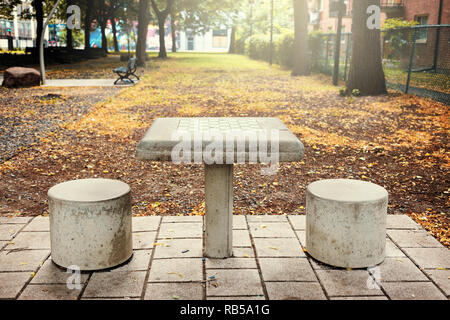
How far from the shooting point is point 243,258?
3713mm

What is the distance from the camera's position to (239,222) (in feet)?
14.8

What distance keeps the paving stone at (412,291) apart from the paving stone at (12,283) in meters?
2.49

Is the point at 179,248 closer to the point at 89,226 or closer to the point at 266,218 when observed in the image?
the point at 89,226

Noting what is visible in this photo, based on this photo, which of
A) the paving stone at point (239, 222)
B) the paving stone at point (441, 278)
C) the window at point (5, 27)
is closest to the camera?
the paving stone at point (441, 278)

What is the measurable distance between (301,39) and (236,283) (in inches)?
785

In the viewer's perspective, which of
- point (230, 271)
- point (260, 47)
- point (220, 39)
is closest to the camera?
point (230, 271)

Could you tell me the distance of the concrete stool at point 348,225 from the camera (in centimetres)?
341

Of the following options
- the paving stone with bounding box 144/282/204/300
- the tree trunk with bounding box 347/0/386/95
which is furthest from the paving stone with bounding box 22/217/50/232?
the tree trunk with bounding box 347/0/386/95

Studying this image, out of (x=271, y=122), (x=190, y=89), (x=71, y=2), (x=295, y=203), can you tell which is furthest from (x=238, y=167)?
(x=71, y=2)

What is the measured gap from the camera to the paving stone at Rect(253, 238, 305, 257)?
3.79 m

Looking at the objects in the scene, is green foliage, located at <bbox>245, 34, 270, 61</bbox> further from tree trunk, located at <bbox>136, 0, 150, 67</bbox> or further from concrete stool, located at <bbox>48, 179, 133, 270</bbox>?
concrete stool, located at <bbox>48, 179, 133, 270</bbox>

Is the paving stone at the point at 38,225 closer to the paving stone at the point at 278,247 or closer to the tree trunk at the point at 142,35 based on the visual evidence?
the paving stone at the point at 278,247

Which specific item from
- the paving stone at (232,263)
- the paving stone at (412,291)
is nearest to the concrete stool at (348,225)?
the paving stone at (412,291)
